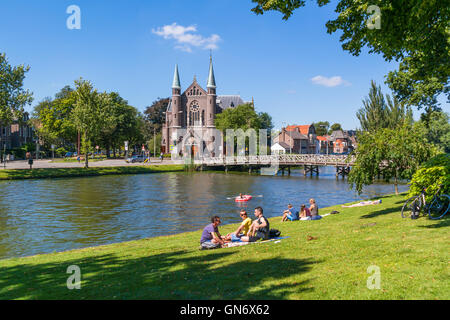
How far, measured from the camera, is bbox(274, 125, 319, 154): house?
115438 millimetres

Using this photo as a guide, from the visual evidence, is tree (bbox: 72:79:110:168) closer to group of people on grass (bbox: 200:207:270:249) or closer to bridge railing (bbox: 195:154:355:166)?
bridge railing (bbox: 195:154:355:166)

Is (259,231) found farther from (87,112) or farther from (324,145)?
(324,145)

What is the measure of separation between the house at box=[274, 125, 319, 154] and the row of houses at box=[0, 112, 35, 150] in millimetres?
71373

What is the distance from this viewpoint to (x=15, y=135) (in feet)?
281

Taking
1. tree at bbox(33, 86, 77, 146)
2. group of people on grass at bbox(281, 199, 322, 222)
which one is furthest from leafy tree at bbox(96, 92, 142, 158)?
group of people on grass at bbox(281, 199, 322, 222)

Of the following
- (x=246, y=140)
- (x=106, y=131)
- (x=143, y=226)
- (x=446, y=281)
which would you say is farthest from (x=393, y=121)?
(x=106, y=131)

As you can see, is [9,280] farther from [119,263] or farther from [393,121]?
[393,121]

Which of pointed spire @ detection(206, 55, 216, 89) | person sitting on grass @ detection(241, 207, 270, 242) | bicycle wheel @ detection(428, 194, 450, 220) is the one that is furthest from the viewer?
pointed spire @ detection(206, 55, 216, 89)

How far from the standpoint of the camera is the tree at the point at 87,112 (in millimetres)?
54094

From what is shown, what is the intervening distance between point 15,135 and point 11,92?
45.8 meters

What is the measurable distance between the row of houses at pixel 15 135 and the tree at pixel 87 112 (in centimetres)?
3270

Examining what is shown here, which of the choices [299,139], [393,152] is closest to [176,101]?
[299,139]

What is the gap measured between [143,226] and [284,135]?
9898 centimetres
